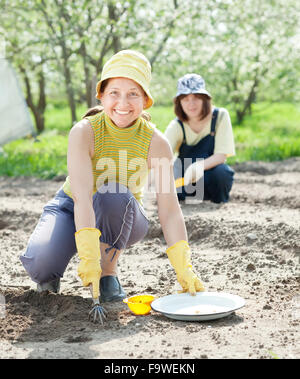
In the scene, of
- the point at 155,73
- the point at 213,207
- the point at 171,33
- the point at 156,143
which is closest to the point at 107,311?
the point at 156,143

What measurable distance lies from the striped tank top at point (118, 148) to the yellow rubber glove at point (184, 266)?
40 cm

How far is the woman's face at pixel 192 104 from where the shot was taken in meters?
4.20

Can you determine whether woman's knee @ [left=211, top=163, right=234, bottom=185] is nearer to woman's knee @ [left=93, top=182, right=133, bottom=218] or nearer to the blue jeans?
the blue jeans

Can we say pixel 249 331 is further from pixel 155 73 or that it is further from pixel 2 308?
pixel 155 73

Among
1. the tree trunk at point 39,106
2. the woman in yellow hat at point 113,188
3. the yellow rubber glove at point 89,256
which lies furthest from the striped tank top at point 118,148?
the tree trunk at point 39,106

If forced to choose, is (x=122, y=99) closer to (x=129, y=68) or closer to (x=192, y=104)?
(x=129, y=68)

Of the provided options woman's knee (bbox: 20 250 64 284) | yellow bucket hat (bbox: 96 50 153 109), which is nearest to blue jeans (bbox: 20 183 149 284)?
woman's knee (bbox: 20 250 64 284)

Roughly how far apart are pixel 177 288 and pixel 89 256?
661mm

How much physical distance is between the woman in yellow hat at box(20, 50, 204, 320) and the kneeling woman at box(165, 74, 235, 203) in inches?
71.1

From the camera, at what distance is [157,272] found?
295cm

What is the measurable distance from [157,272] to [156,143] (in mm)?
851

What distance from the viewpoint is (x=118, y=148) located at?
7.82 ft

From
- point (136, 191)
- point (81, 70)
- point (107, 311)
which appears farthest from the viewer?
point (81, 70)

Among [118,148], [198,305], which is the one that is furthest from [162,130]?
[198,305]
